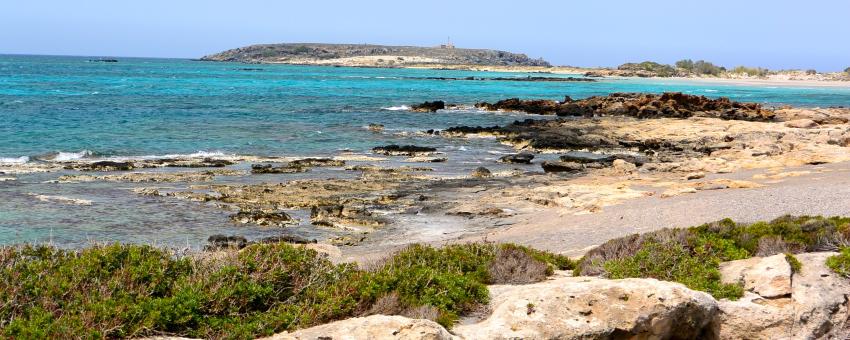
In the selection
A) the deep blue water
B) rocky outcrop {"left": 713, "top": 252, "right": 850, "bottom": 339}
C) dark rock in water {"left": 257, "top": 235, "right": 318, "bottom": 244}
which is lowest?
the deep blue water

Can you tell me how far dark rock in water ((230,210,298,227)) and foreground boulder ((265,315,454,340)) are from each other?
39.0 ft

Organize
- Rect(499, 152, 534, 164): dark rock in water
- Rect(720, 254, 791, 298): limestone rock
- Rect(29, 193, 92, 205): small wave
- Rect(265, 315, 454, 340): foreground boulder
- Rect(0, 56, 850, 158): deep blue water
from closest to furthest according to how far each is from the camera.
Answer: Rect(265, 315, 454, 340): foreground boulder
Rect(720, 254, 791, 298): limestone rock
Rect(29, 193, 92, 205): small wave
Rect(499, 152, 534, 164): dark rock in water
Rect(0, 56, 850, 158): deep blue water

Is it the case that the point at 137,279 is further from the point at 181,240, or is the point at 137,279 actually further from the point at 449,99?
the point at 449,99

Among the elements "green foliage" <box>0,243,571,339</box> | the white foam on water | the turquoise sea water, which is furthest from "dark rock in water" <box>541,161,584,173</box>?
the white foam on water

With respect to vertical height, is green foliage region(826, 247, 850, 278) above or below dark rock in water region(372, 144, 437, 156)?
above

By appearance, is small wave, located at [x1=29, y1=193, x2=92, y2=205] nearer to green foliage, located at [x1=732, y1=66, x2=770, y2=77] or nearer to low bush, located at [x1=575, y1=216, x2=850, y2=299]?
low bush, located at [x1=575, y1=216, x2=850, y2=299]

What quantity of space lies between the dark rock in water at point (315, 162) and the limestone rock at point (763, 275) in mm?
21110

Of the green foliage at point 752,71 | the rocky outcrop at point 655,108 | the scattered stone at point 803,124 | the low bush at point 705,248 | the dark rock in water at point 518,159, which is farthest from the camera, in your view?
the green foliage at point 752,71

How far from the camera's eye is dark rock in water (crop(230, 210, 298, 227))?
693 inches

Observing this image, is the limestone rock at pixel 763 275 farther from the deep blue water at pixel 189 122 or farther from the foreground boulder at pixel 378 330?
the deep blue water at pixel 189 122

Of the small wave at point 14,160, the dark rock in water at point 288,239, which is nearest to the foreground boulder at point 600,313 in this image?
the dark rock in water at point 288,239

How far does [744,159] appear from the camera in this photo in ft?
87.4

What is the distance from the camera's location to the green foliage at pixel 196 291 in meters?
5.80

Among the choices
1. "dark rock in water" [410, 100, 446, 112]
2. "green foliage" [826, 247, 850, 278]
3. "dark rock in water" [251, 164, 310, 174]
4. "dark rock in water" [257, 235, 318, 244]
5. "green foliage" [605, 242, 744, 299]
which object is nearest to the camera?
"green foliage" [605, 242, 744, 299]
